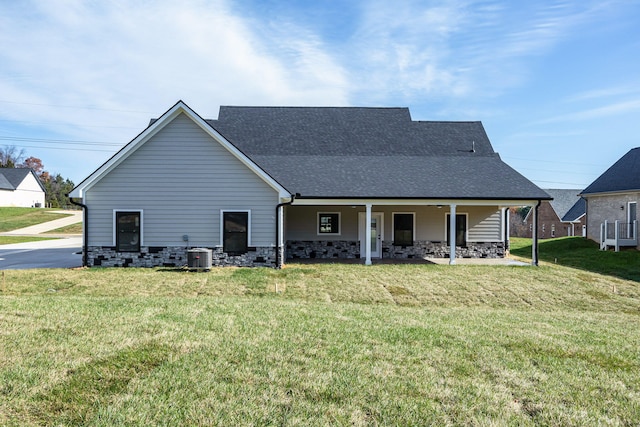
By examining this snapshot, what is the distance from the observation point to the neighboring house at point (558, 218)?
152 ft

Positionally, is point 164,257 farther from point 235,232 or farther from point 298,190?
point 298,190

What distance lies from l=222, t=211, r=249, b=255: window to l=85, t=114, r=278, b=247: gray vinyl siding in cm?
23

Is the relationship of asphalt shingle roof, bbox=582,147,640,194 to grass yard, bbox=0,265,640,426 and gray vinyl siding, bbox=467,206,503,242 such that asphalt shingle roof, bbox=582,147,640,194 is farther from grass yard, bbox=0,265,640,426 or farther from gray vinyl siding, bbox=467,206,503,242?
grass yard, bbox=0,265,640,426

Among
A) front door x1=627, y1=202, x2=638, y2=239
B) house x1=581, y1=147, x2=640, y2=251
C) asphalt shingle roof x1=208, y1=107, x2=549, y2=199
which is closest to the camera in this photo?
asphalt shingle roof x1=208, y1=107, x2=549, y2=199

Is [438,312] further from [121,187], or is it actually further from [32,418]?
[121,187]

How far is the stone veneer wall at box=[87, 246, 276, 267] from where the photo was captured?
15602 millimetres

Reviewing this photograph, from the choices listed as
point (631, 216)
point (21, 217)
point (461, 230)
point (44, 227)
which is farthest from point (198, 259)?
point (21, 217)

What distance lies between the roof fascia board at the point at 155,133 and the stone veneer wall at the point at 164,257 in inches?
88.9

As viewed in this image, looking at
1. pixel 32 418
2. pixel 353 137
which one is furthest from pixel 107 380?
pixel 353 137

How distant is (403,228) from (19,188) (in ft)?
210

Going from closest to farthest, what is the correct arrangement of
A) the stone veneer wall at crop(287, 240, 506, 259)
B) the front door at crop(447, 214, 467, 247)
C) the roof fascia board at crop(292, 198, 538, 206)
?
1. the roof fascia board at crop(292, 198, 538, 206)
2. the stone veneer wall at crop(287, 240, 506, 259)
3. the front door at crop(447, 214, 467, 247)

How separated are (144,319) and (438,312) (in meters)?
6.24

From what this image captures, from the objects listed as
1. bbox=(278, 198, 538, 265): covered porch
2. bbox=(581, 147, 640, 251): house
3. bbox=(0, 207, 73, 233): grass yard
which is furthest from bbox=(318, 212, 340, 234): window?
bbox=(0, 207, 73, 233): grass yard

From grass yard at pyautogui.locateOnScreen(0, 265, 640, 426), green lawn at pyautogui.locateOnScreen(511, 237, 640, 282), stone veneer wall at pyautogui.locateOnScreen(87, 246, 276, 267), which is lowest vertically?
green lawn at pyautogui.locateOnScreen(511, 237, 640, 282)
